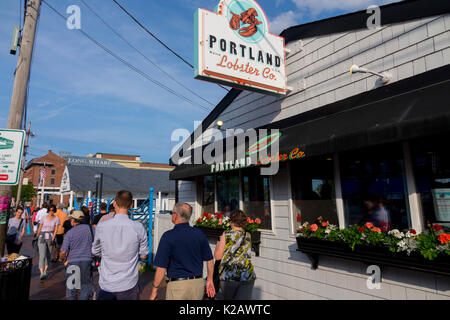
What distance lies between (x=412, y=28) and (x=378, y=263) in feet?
10.6

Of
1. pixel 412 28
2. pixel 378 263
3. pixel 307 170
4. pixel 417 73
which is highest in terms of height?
pixel 412 28

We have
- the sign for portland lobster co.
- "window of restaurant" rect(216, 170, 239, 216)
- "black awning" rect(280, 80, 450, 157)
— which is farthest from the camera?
"window of restaurant" rect(216, 170, 239, 216)

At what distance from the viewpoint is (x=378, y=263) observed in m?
3.73

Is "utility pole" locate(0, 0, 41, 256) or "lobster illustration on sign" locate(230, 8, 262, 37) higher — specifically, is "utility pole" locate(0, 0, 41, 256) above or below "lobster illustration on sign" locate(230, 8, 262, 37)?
below

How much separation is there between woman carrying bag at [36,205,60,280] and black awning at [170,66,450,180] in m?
6.72

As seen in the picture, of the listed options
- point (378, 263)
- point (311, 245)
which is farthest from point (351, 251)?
point (311, 245)

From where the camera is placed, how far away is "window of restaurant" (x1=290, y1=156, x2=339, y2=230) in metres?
4.93

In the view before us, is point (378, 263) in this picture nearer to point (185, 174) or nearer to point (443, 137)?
point (443, 137)

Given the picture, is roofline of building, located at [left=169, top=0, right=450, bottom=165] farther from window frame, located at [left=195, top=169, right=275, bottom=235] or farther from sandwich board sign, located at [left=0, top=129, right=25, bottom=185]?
sandwich board sign, located at [left=0, top=129, right=25, bottom=185]

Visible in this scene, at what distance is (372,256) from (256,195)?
9.59 ft

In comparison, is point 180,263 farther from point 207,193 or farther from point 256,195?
point 207,193

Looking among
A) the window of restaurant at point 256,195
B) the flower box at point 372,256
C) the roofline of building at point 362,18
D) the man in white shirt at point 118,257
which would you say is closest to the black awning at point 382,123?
the roofline of building at point 362,18

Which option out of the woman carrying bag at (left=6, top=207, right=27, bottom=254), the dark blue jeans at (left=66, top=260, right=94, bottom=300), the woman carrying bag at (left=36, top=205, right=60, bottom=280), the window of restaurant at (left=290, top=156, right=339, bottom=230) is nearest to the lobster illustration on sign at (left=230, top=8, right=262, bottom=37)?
the window of restaurant at (left=290, top=156, right=339, bottom=230)

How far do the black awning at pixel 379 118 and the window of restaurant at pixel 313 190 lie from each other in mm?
664
